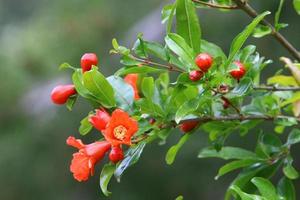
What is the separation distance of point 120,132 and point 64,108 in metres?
2.80

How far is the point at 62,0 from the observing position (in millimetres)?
3865

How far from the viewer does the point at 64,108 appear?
12.1 feet

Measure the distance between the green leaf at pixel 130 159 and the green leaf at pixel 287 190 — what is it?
1.06 feet

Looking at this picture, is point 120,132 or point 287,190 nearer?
point 120,132

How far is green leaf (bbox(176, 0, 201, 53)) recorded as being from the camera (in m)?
1.00

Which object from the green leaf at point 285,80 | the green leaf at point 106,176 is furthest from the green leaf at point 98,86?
the green leaf at point 285,80

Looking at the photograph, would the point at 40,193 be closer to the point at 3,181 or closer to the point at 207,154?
the point at 3,181

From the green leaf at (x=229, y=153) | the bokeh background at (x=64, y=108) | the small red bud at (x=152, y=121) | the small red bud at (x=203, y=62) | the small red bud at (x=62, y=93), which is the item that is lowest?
the bokeh background at (x=64, y=108)

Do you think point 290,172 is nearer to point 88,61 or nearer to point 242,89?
point 242,89

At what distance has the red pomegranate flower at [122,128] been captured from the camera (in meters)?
0.95

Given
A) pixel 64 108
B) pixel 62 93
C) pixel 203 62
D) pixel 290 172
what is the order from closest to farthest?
pixel 203 62
pixel 62 93
pixel 290 172
pixel 64 108

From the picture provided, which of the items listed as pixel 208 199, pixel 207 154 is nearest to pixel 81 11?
pixel 208 199

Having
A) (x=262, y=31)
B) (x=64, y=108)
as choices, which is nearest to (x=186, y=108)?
(x=262, y=31)

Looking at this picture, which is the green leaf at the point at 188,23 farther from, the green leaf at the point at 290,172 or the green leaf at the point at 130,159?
the green leaf at the point at 290,172
